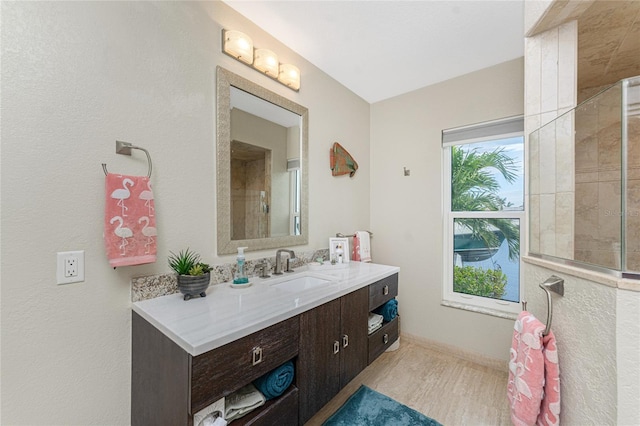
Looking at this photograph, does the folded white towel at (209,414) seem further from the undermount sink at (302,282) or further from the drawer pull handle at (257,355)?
the undermount sink at (302,282)

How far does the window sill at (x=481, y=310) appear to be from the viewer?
2020 millimetres

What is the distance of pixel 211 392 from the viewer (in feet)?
2.85

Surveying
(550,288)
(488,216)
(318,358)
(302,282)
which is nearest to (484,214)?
(488,216)

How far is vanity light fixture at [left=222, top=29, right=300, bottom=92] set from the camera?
1.49 meters

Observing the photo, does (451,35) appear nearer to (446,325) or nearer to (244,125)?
(244,125)

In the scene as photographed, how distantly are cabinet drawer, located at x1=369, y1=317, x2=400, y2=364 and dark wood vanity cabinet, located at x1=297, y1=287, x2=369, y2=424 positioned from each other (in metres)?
0.08

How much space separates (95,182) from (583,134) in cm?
224

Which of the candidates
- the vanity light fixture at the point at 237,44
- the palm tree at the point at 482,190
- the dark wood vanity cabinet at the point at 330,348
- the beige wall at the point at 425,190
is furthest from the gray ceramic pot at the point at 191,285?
the palm tree at the point at 482,190

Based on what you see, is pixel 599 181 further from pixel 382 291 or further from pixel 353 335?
pixel 353 335

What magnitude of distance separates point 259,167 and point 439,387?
202 centimetres

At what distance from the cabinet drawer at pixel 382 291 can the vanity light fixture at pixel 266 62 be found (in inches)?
63.0

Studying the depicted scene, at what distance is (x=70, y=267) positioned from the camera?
1002 millimetres

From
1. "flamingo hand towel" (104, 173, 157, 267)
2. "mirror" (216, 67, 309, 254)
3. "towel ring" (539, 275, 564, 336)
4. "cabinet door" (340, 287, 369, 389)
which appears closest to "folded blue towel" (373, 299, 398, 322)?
"cabinet door" (340, 287, 369, 389)

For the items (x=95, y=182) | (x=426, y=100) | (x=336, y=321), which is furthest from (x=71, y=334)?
(x=426, y=100)
